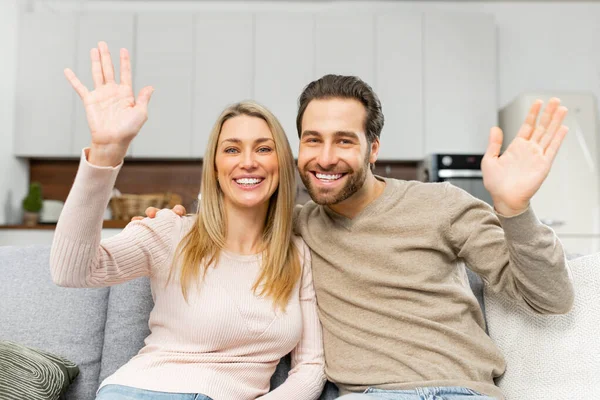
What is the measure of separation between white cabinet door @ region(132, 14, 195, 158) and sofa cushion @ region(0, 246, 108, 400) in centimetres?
280

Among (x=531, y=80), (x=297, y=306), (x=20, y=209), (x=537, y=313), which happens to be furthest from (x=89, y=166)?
(x=531, y=80)

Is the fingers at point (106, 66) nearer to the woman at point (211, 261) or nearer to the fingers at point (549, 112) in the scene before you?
the woman at point (211, 261)

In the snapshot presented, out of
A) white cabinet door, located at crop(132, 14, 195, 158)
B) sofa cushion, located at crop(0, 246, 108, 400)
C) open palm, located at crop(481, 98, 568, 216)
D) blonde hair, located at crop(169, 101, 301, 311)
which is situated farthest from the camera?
white cabinet door, located at crop(132, 14, 195, 158)

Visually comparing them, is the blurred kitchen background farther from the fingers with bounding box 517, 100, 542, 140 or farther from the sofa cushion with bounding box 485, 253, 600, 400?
the fingers with bounding box 517, 100, 542, 140

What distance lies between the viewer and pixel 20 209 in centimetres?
441

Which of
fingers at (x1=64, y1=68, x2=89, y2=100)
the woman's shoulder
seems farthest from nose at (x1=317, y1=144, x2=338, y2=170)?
fingers at (x1=64, y1=68, x2=89, y2=100)

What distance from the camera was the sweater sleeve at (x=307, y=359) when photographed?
4.59 ft

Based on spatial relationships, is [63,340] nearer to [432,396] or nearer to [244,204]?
[244,204]

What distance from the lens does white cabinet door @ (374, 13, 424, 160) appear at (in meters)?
4.36

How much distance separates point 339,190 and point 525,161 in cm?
48

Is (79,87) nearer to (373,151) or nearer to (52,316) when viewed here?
(52,316)

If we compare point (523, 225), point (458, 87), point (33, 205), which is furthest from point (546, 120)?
point (33, 205)

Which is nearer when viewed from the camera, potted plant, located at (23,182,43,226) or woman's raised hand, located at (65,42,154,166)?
woman's raised hand, located at (65,42,154,166)

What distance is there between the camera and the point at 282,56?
438 cm
